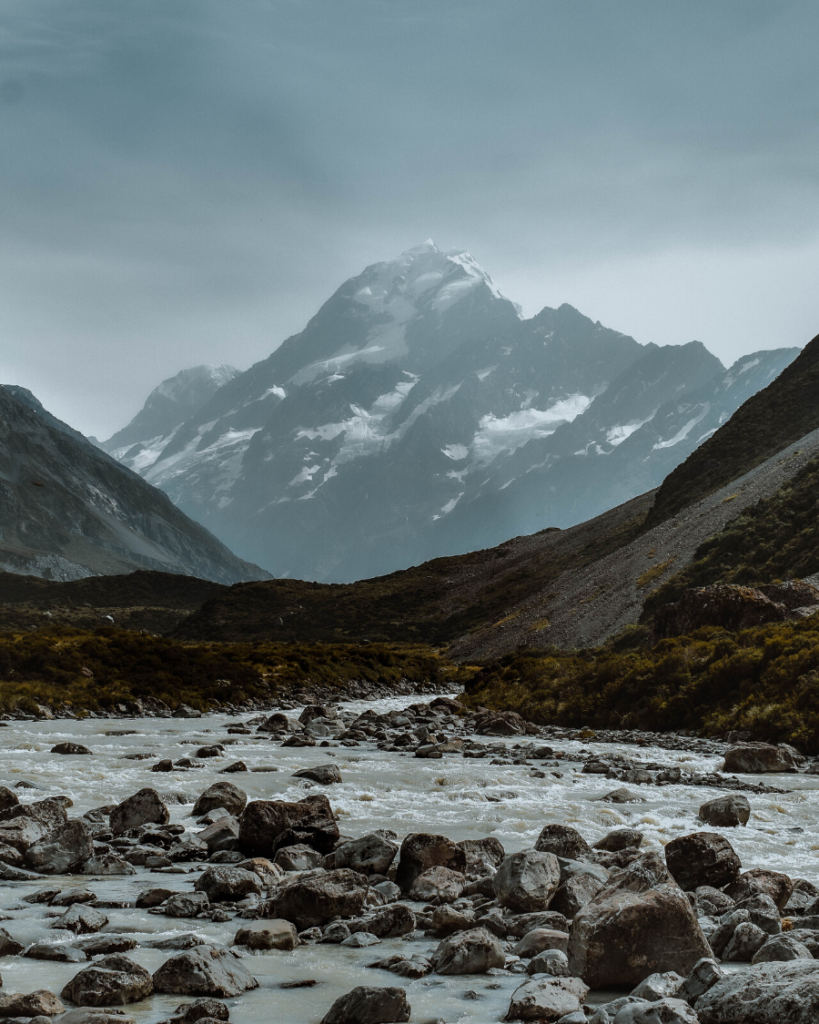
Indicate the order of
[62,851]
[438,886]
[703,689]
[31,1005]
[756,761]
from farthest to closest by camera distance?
[703,689] → [756,761] → [62,851] → [438,886] → [31,1005]

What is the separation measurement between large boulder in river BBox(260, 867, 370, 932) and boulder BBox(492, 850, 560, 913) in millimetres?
1894

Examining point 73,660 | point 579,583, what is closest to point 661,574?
point 579,583

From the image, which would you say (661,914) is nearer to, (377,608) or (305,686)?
(305,686)

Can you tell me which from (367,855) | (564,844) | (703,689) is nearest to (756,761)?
(703,689)

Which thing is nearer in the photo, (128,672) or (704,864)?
(704,864)

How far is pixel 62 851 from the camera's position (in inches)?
512

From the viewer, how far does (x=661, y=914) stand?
331 inches

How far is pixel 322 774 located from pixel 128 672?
2928 centimetres

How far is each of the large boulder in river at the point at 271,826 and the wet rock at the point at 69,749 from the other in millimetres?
13089

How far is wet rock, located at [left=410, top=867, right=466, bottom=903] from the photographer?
11.7 m

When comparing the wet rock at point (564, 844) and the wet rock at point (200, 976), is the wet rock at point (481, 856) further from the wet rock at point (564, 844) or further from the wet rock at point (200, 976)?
the wet rock at point (200, 976)

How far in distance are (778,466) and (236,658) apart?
5061 centimetres

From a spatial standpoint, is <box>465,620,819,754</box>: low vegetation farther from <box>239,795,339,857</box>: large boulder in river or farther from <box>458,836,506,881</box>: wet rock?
<box>239,795,339,857</box>: large boulder in river

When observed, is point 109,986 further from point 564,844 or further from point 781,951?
point 564,844
